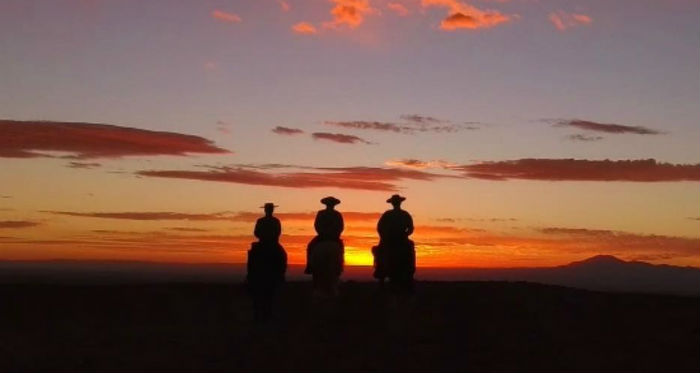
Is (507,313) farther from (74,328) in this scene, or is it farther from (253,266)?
(74,328)

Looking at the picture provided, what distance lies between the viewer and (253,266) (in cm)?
2244

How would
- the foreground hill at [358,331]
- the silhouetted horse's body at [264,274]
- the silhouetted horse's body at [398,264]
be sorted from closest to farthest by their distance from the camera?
the foreground hill at [358,331], the silhouetted horse's body at [398,264], the silhouetted horse's body at [264,274]

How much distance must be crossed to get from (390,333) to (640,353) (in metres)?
4.87

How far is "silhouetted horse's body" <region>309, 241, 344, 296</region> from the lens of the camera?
22391mm

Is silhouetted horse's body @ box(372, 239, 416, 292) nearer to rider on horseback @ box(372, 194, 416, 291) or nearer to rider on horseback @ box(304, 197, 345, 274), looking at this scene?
rider on horseback @ box(372, 194, 416, 291)

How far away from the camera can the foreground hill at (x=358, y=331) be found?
17.3m

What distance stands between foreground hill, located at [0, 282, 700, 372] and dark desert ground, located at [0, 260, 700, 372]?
0.09ft

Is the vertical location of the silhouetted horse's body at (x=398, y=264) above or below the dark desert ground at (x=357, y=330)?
above

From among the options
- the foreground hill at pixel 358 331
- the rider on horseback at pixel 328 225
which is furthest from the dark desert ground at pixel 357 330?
the rider on horseback at pixel 328 225

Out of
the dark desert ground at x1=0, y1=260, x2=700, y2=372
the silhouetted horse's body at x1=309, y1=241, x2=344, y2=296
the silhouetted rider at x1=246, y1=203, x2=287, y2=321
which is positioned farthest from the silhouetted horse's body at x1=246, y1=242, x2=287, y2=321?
the silhouetted horse's body at x1=309, y1=241, x2=344, y2=296

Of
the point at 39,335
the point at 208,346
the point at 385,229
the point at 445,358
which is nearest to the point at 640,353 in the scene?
the point at 445,358

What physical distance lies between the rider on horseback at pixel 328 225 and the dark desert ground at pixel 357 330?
1.40 m

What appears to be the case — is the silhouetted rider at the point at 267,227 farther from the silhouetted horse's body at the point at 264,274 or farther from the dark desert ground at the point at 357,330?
the dark desert ground at the point at 357,330

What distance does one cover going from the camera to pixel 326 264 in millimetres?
22406
